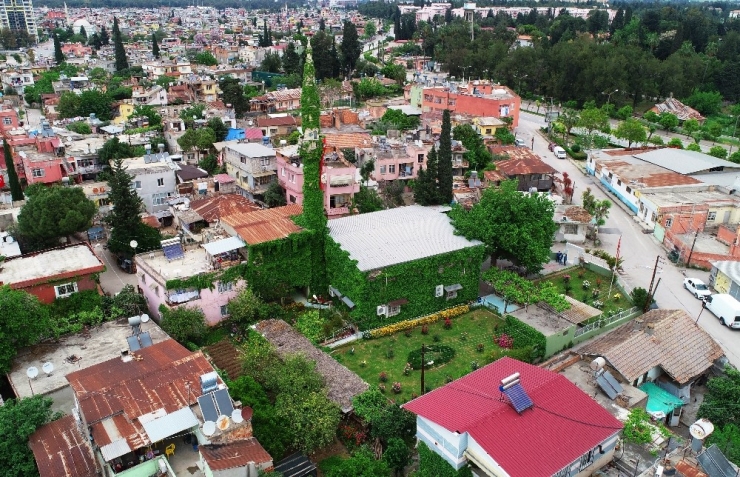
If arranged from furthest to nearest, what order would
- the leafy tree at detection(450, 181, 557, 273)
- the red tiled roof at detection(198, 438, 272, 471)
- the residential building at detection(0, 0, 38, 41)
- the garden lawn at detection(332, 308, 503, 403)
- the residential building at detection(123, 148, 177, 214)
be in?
the residential building at detection(0, 0, 38, 41), the residential building at detection(123, 148, 177, 214), the leafy tree at detection(450, 181, 557, 273), the garden lawn at detection(332, 308, 503, 403), the red tiled roof at detection(198, 438, 272, 471)

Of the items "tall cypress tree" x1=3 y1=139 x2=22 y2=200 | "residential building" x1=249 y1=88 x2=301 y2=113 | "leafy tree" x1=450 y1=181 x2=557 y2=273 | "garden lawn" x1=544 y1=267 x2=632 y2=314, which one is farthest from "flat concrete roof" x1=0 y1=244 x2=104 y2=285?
"residential building" x1=249 y1=88 x2=301 y2=113

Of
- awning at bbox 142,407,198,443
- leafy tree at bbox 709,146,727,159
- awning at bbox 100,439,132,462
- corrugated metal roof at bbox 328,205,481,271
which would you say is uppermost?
awning at bbox 142,407,198,443

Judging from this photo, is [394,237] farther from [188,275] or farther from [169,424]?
[169,424]

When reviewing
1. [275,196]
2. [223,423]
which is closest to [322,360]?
[223,423]

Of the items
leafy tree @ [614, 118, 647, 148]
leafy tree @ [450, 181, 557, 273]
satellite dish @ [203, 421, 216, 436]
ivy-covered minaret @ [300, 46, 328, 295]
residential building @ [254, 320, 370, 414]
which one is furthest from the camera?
leafy tree @ [614, 118, 647, 148]

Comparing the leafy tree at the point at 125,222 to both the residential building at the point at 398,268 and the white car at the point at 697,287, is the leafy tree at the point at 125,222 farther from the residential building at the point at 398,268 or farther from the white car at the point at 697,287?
the white car at the point at 697,287

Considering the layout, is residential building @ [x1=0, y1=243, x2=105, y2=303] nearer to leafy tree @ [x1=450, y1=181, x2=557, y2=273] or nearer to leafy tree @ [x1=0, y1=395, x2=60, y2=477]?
leafy tree @ [x1=0, y1=395, x2=60, y2=477]

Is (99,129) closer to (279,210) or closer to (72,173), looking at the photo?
(72,173)
